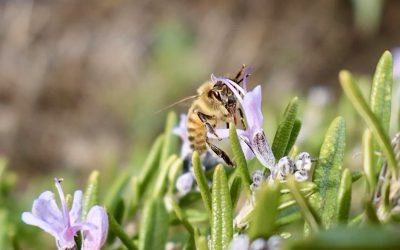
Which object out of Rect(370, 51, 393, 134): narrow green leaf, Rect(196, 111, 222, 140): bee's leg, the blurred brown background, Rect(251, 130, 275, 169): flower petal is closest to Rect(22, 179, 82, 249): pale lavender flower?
Rect(251, 130, 275, 169): flower petal

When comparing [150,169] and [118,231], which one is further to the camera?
[150,169]

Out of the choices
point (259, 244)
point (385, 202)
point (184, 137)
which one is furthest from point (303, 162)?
point (184, 137)

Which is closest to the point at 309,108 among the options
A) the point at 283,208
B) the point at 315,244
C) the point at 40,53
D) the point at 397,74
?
the point at 397,74

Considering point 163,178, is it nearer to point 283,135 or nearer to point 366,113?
point 283,135

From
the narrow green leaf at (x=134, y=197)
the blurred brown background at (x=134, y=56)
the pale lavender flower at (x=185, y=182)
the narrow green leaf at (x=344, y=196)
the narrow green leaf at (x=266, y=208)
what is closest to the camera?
the narrow green leaf at (x=266, y=208)

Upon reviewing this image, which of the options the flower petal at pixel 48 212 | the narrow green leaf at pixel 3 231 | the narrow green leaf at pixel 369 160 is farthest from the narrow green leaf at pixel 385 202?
the narrow green leaf at pixel 3 231

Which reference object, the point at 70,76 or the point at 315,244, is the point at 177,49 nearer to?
the point at 70,76

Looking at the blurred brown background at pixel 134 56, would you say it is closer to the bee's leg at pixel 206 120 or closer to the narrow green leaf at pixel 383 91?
the bee's leg at pixel 206 120
